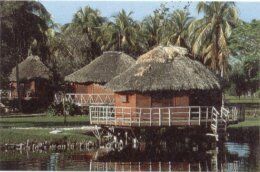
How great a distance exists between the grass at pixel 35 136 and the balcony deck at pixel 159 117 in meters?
1.24

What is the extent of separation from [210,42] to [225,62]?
2.16 metres

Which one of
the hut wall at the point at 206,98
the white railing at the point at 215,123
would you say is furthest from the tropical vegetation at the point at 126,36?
the white railing at the point at 215,123

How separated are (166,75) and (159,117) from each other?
323 centimetres

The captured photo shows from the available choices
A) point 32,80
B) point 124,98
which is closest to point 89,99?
point 32,80

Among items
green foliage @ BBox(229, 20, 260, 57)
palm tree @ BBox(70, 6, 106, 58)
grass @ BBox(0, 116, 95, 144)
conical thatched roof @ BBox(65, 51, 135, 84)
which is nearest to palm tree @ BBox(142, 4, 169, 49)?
palm tree @ BBox(70, 6, 106, 58)

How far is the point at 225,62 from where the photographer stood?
46.8 m

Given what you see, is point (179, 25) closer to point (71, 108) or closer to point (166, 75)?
point (71, 108)

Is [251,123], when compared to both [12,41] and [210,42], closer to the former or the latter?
[210,42]

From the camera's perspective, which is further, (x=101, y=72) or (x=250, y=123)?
(x=101, y=72)

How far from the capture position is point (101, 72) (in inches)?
1980

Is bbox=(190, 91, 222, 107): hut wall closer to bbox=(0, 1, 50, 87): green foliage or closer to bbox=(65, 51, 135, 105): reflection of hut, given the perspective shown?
bbox=(0, 1, 50, 87): green foliage

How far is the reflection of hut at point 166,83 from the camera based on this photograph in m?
33.8

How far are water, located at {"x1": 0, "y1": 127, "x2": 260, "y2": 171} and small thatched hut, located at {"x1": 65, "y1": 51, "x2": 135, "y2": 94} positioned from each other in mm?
16669

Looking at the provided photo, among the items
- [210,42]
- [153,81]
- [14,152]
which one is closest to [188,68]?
[153,81]
